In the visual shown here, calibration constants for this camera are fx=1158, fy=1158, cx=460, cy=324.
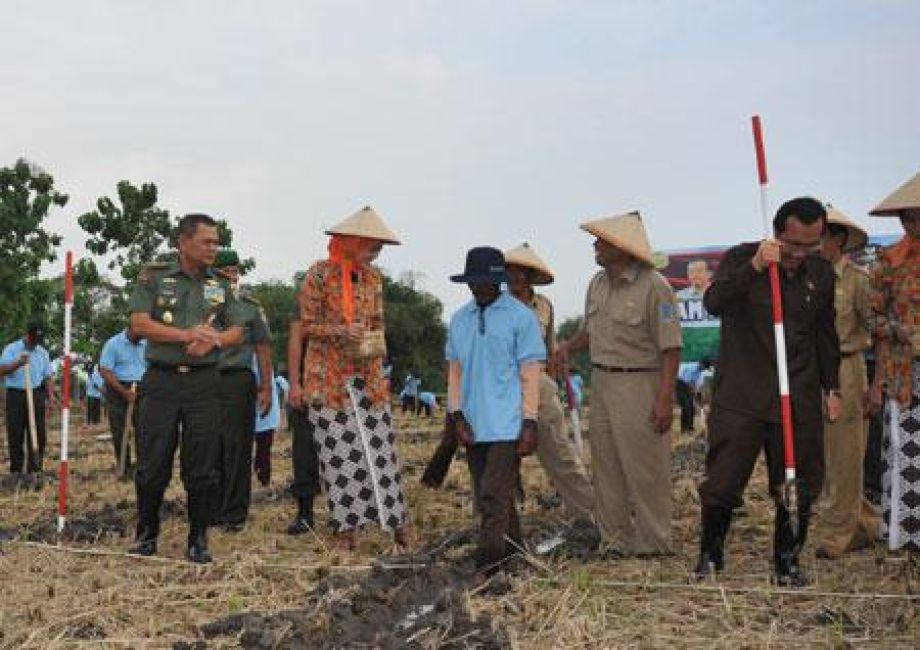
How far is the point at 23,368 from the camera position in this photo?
42.5 feet

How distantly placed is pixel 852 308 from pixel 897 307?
0.64m

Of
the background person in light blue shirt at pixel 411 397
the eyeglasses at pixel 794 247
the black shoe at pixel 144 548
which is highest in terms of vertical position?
the eyeglasses at pixel 794 247

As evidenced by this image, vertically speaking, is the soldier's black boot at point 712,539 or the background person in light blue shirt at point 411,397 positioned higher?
the soldier's black boot at point 712,539

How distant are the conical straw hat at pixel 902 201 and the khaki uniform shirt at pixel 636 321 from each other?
119 cm

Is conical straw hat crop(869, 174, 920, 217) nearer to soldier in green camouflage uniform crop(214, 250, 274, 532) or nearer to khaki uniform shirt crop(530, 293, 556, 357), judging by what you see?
khaki uniform shirt crop(530, 293, 556, 357)

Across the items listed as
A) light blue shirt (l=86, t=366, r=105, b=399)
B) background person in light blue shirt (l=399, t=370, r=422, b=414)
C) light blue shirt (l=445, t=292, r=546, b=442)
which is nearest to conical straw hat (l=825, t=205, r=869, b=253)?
light blue shirt (l=445, t=292, r=546, b=442)

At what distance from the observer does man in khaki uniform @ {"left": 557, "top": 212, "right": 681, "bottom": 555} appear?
21.2ft

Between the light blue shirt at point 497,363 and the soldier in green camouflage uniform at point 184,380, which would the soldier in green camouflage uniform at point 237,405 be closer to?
the soldier in green camouflage uniform at point 184,380

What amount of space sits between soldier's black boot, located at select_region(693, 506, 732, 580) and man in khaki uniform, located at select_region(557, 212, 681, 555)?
0.67 m

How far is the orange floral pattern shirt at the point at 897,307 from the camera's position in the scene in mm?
6031

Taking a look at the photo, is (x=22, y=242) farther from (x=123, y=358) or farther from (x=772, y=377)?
(x=772, y=377)

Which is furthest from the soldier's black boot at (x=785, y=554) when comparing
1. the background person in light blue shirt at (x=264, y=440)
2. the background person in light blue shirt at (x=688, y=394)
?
the background person in light blue shirt at (x=688, y=394)

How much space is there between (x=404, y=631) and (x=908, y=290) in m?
3.26

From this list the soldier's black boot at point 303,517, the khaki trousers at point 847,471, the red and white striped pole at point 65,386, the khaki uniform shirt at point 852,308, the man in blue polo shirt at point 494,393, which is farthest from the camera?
the soldier's black boot at point 303,517
